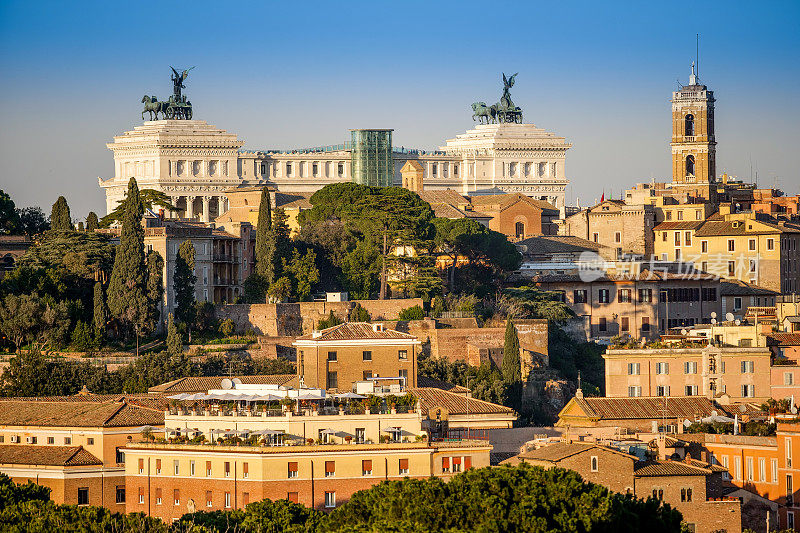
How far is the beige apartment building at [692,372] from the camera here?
64.8 metres

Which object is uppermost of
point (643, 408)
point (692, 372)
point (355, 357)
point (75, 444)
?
point (355, 357)

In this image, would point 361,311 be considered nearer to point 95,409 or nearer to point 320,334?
point 320,334

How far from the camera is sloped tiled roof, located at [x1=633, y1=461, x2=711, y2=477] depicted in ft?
160

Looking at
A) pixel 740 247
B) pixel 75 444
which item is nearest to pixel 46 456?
pixel 75 444

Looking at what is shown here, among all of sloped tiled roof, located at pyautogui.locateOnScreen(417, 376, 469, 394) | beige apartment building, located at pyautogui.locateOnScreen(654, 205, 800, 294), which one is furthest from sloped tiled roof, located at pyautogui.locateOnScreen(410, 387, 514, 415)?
beige apartment building, located at pyautogui.locateOnScreen(654, 205, 800, 294)

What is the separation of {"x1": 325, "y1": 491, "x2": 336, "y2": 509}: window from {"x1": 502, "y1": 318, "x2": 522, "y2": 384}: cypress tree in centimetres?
2312

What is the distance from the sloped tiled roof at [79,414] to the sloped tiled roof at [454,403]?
7490 millimetres

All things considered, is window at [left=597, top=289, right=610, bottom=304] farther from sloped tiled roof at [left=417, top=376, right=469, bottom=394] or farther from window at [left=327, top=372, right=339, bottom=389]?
window at [left=327, top=372, right=339, bottom=389]

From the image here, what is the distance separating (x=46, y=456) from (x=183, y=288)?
59.7 feet

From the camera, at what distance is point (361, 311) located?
76.6 m

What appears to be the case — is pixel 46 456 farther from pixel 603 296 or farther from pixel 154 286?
pixel 603 296

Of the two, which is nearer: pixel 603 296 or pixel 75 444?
pixel 75 444

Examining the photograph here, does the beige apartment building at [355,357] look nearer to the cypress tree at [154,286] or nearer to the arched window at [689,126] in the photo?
the cypress tree at [154,286]

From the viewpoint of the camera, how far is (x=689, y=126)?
407ft
